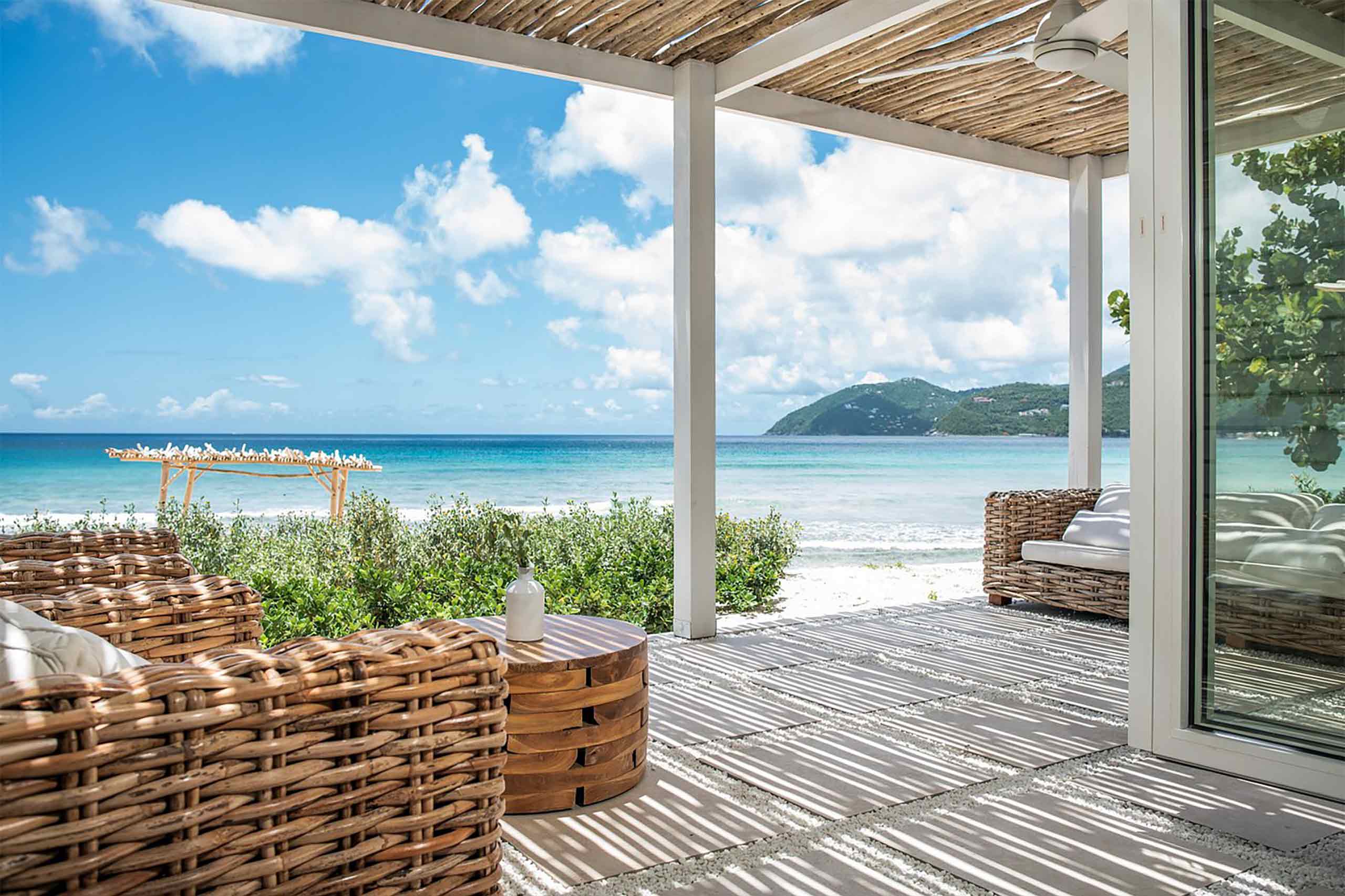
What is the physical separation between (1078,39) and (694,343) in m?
2.26

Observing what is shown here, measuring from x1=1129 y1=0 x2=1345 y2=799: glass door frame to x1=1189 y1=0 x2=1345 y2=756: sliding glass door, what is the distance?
28 mm

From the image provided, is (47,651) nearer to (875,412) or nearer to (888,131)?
(888,131)

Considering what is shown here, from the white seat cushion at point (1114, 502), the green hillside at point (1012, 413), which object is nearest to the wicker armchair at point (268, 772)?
the white seat cushion at point (1114, 502)

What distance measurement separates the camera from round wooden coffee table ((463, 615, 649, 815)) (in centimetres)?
263

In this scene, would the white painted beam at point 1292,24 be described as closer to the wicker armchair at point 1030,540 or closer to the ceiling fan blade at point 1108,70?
the ceiling fan blade at point 1108,70

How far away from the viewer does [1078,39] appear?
3688 mm

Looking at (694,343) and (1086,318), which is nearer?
(694,343)

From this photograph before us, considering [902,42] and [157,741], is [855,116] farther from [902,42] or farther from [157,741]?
[157,741]

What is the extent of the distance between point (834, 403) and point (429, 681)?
26235mm

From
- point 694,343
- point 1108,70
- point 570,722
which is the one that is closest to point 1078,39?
point 1108,70

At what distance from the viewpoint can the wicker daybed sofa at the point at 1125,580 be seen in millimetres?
2801

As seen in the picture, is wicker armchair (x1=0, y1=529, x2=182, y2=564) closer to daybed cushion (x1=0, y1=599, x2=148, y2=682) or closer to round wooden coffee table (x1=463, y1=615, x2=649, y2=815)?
round wooden coffee table (x1=463, y1=615, x2=649, y2=815)

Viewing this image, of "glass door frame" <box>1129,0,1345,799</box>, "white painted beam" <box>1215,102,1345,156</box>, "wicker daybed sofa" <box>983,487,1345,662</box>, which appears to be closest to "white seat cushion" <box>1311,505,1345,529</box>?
"wicker daybed sofa" <box>983,487,1345,662</box>

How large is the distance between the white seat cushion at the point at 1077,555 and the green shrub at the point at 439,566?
1728 millimetres
